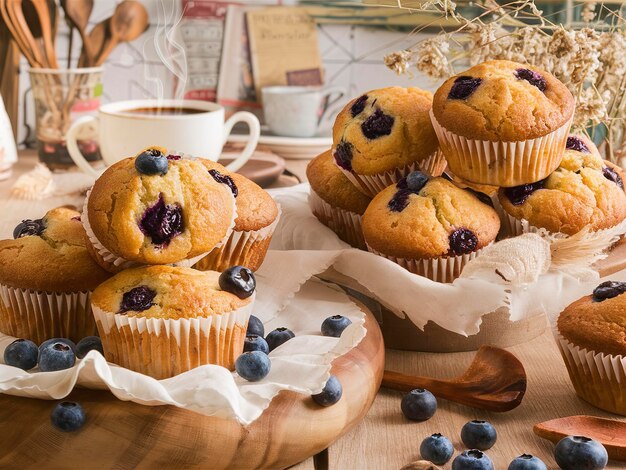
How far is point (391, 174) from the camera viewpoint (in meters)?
1.51

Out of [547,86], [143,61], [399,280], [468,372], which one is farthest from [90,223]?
[143,61]

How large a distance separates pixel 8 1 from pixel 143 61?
73 cm

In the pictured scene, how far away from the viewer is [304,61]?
3.28m

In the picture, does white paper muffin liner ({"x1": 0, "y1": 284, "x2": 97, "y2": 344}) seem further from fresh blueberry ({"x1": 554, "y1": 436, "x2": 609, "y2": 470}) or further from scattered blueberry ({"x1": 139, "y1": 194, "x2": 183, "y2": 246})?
fresh blueberry ({"x1": 554, "y1": 436, "x2": 609, "y2": 470})

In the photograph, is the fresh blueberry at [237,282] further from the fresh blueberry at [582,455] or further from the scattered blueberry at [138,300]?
the fresh blueberry at [582,455]

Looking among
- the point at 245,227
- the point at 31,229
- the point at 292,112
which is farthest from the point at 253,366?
the point at 292,112

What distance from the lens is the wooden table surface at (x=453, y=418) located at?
→ 1127 mm

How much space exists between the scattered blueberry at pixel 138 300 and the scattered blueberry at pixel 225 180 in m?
0.26

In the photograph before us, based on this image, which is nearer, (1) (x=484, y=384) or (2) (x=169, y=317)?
(2) (x=169, y=317)

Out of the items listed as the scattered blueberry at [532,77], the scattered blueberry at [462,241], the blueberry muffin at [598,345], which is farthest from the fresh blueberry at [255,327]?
the scattered blueberry at [532,77]

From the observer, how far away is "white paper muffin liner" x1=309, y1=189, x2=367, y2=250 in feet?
5.26

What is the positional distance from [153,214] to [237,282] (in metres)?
0.15

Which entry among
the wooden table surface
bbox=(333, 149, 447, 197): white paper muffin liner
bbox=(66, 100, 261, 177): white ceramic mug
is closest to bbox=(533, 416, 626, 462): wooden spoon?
the wooden table surface

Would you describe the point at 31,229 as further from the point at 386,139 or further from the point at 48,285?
the point at 386,139
